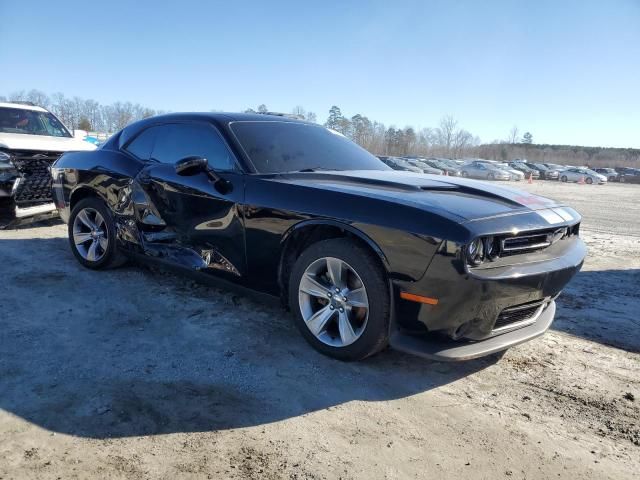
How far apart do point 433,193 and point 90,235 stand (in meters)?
3.49

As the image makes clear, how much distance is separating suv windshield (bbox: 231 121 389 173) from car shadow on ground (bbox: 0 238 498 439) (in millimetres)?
1169

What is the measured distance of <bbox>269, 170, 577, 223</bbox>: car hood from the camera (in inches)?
107

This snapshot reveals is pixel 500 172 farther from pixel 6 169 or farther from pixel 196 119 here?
pixel 196 119

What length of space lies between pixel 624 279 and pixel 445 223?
401cm

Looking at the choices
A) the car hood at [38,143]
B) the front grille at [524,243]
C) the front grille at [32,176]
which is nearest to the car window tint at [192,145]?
the front grille at [524,243]

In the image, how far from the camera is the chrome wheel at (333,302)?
290cm

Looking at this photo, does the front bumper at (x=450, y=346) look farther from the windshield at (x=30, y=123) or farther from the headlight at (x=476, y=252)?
the windshield at (x=30, y=123)

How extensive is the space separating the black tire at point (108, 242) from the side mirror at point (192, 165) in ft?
4.52

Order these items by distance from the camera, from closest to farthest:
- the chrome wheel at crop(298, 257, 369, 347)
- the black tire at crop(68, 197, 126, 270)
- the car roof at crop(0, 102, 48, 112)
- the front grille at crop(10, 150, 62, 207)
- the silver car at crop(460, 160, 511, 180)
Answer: the chrome wheel at crop(298, 257, 369, 347) < the black tire at crop(68, 197, 126, 270) < the front grille at crop(10, 150, 62, 207) < the car roof at crop(0, 102, 48, 112) < the silver car at crop(460, 160, 511, 180)

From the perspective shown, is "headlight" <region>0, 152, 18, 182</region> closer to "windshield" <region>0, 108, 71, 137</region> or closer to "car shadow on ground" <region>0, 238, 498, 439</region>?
"windshield" <region>0, 108, 71, 137</region>

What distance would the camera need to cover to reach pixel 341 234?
3.02 m

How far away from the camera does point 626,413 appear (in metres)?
2.60

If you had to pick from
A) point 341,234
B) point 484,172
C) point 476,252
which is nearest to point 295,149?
point 341,234

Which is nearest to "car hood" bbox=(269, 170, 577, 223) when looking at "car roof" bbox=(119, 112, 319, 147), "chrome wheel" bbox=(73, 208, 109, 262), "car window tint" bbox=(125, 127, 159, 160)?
"car roof" bbox=(119, 112, 319, 147)
